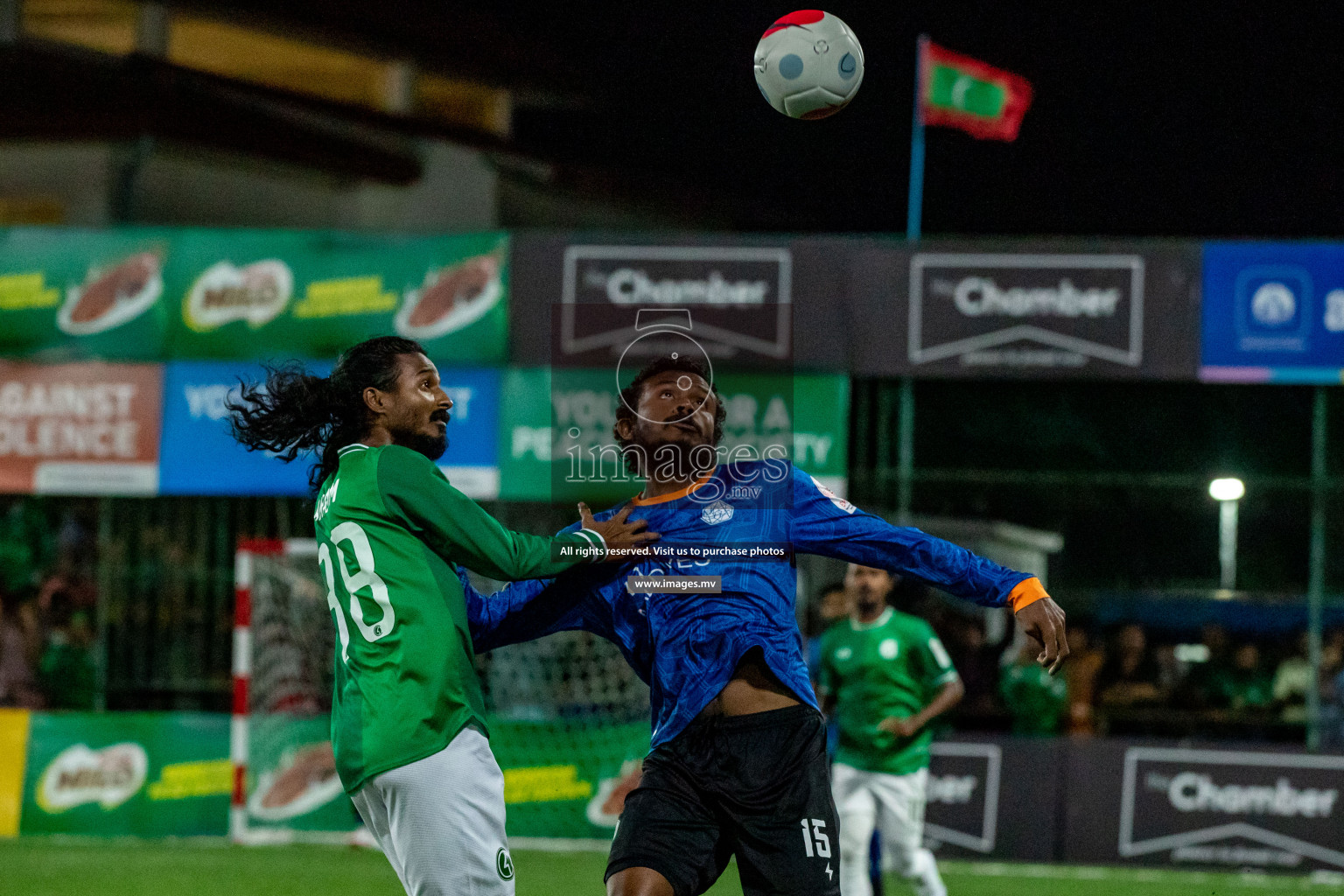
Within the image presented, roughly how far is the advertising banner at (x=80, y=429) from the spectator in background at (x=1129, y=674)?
7087 mm

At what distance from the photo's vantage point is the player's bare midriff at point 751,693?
4324 millimetres

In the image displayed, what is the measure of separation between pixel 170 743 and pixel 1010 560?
6.23m

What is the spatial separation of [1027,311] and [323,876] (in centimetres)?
606

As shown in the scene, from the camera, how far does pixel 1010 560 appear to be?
12750mm

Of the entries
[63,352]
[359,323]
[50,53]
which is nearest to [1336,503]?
[359,323]

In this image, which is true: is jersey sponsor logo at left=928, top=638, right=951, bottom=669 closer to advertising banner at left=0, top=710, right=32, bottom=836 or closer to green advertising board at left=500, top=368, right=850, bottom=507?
green advertising board at left=500, top=368, right=850, bottom=507

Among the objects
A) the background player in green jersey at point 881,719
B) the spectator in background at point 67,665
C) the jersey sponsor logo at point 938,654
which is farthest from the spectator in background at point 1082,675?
the spectator in background at point 67,665

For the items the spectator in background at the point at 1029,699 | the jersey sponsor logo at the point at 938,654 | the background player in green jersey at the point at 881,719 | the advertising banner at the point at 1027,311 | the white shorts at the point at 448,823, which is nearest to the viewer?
the white shorts at the point at 448,823

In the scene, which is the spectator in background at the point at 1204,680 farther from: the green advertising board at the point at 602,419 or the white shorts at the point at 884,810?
the white shorts at the point at 884,810

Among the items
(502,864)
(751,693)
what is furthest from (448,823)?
(751,693)

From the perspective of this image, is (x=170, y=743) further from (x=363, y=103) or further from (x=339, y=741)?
(x=363, y=103)

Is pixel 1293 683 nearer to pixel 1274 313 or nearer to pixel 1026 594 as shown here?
pixel 1274 313

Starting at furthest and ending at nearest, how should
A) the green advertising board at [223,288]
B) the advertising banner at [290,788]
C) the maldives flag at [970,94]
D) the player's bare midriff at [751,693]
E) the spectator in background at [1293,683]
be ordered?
1. the maldives flag at [970,94]
2. the green advertising board at [223,288]
3. the spectator in background at [1293,683]
4. the advertising banner at [290,788]
5. the player's bare midriff at [751,693]

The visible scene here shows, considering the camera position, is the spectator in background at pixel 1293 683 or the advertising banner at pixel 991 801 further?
the spectator in background at pixel 1293 683
